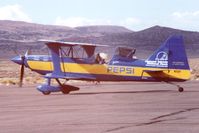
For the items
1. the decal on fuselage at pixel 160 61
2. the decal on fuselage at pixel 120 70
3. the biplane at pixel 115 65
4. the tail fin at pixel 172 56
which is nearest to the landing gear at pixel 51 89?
the biplane at pixel 115 65

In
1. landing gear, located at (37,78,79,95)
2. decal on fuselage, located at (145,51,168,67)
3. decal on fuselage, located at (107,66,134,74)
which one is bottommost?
landing gear, located at (37,78,79,95)

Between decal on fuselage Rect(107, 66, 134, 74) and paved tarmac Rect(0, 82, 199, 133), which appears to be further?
decal on fuselage Rect(107, 66, 134, 74)

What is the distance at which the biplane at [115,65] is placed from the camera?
31.0 m

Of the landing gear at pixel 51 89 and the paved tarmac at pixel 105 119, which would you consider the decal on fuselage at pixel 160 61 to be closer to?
the landing gear at pixel 51 89

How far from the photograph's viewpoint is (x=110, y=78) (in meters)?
31.8

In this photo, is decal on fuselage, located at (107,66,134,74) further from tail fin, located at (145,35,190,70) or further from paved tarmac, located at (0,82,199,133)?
paved tarmac, located at (0,82,199,133)

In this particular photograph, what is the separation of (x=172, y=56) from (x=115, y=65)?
3.02 metres

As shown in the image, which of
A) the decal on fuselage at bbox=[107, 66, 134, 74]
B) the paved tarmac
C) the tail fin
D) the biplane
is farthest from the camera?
the decal on fuselage at bbox=[107, 66, 134, 74]

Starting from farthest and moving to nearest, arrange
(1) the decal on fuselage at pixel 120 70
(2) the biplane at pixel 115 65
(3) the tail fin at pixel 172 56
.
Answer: (1) the decal on fuselage at pixel 120 70
(2) the biplane at pixel 115 65
(3) the tail fin at pixel 172 56

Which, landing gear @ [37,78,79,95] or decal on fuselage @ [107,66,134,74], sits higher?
decal on fuselage @ [107,66,134,74]

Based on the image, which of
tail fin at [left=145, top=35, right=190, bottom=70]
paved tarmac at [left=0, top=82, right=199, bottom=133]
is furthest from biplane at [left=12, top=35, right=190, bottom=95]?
paved tarmac at [left=0, top=82, right=199, bottom=133]

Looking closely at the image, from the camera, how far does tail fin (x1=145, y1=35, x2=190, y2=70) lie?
101ft

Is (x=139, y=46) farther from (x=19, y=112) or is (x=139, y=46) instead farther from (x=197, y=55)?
(x=19, y=112)

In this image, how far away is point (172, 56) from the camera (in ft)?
102
